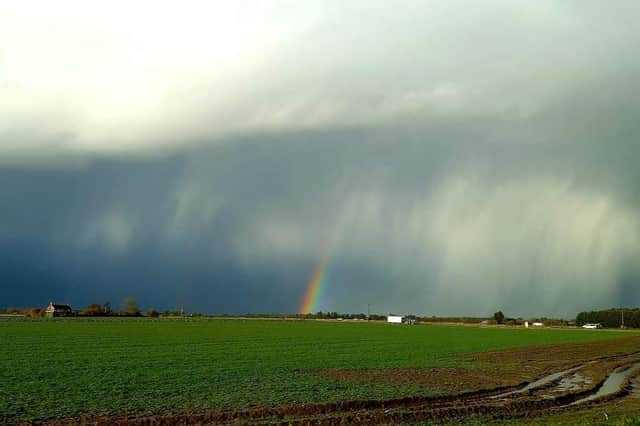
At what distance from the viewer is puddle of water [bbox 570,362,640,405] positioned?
1359 inches

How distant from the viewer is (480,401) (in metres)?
31.2

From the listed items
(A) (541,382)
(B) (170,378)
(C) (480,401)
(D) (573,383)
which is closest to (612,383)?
(D) (573,383)

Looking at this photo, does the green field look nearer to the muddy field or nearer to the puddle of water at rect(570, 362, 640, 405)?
the muddy field

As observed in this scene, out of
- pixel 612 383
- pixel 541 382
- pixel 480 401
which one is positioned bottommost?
pixel 612 383

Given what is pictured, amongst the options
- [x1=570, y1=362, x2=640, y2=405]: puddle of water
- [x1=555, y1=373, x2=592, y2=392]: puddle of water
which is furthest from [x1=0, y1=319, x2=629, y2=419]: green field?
[x1=555, y1=373, x2=592, y2=392]: puddle of water

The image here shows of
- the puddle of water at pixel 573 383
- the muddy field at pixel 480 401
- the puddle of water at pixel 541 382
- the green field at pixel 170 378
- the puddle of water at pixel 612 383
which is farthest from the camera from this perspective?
the puddle of water at pixel 573 383

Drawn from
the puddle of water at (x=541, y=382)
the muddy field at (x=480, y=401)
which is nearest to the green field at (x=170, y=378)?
the muddy field at (x=480, y=401)

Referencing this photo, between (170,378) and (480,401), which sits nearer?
(480,401)

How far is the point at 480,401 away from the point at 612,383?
16.1m

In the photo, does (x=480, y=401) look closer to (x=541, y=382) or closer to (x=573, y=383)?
(x=541, y=382)

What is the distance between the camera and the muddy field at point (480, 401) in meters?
24.6

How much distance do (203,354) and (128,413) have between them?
3084cm

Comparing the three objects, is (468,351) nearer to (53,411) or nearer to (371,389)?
(371,389)

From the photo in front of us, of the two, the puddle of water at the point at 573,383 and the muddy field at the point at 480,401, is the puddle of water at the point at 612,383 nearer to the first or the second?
the muddy field at the point at 480,401
